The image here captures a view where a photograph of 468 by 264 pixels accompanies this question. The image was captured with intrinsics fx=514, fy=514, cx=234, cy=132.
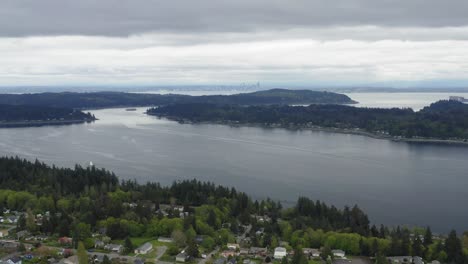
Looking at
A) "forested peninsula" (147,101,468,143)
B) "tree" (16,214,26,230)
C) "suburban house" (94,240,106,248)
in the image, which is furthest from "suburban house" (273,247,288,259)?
"forested peninsula" (147,101,468,143)

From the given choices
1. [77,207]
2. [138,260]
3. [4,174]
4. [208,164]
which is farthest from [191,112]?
[138,260]

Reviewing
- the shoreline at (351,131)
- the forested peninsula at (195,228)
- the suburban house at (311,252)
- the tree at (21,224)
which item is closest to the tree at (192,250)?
the forested peninsula at (195,228)

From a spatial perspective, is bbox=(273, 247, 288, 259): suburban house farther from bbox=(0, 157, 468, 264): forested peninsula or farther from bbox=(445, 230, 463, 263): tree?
bbox=(445, 230, 463, 263): tree

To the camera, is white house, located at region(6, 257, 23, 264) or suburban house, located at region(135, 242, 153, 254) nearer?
white house, located at region(6, 257, 23, 264)

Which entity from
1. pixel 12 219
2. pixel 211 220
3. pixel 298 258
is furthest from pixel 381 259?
pixel 12 219

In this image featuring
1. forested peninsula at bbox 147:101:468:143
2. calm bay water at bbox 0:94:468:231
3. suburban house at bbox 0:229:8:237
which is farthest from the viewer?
forested peninsula at bbox 147:101:468:143

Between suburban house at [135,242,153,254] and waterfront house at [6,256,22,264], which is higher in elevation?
suburban house at [135,242,153,254]
